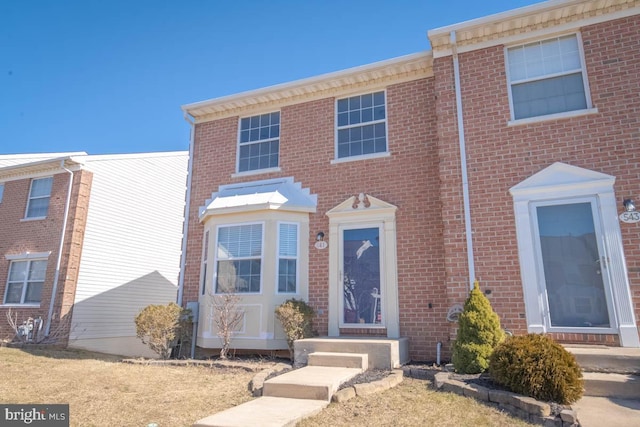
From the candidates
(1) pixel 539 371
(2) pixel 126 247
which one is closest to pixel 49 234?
(2) pixel 126 247

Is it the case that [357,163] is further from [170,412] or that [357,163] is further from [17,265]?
[17,265]

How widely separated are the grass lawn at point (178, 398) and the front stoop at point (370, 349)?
0.63 metres

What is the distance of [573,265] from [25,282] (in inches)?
619

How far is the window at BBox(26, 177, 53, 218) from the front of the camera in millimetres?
14375

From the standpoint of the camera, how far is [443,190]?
791 cm

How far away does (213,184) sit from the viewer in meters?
11.2

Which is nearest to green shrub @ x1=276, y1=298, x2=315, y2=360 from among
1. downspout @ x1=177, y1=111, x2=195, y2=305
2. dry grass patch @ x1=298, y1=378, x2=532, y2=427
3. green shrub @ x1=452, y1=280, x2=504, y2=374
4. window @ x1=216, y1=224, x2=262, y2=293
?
window @ x1=216, y1=224, x2=262, y2=293

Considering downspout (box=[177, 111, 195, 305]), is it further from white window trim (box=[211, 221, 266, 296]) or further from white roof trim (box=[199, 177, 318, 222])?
white window trim (box=[211, 221, 266, 296])

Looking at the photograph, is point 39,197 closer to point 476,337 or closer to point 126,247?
point 126,247

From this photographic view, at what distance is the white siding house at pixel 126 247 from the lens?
13781 mm

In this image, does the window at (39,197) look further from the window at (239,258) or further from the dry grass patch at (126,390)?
the window at (239,258)

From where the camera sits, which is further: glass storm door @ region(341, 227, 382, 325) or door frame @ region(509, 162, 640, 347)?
glass storm door @ region(341, 227, 382, 325)

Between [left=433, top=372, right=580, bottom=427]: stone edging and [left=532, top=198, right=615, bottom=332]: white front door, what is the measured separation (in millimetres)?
2410

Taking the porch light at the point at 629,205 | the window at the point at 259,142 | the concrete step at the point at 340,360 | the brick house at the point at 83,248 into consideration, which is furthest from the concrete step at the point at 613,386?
the brick house at the point at 83,248
